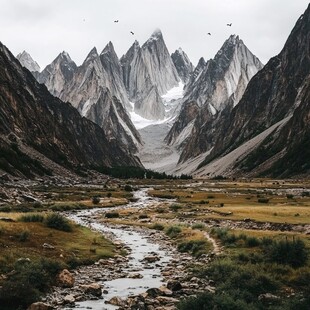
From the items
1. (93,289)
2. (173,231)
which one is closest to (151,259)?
(93,289)

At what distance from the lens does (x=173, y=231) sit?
46.9 metres

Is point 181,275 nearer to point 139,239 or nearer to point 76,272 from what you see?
point 76,272

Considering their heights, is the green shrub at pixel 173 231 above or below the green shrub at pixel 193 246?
below

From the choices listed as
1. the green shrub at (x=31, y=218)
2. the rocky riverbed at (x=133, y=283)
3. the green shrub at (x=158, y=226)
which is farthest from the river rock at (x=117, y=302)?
the green shrub at (x=158, y=226)

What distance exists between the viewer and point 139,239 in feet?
147

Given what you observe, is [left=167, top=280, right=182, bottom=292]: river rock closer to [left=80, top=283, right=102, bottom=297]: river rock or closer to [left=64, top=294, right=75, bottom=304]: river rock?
[left=80, top=283, right=102, bottom=297]: river rock

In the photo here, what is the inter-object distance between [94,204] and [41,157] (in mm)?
92510

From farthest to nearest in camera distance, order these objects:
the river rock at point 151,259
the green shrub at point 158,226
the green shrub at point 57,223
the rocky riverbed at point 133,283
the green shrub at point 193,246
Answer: the green shrub at point 158,226 → the green shrub at point 57,223 → the green shrub at point 193,246 → the river rock at point 151,259 → the rocky riverbed at point 133,283

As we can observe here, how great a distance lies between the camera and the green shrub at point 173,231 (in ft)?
150

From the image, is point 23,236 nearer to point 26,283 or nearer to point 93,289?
point 93,289

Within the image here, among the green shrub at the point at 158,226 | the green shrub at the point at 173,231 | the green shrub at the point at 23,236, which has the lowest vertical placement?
the green shrub at the point at 158,226

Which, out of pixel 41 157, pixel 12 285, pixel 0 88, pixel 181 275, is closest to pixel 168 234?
pixel 181 275

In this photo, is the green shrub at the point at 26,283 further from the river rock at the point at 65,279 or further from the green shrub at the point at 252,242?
the green shrub at the point at 252,242

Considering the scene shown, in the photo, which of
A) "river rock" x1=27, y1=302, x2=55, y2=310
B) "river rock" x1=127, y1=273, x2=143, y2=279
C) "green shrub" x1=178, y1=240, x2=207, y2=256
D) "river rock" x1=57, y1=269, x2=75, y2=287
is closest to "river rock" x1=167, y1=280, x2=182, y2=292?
"river rock" x1=127, y1=273, x2=143, y2=279
